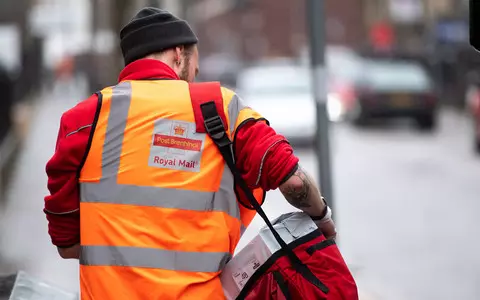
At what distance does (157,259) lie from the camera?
3305mm

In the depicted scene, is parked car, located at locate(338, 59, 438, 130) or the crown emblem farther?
parked car, located at locate(338, 59, 438, 130)

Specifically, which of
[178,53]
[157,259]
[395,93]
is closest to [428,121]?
[395,93]

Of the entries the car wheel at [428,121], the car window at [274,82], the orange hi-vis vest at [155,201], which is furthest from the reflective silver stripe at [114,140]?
the car wheel at [428,121]

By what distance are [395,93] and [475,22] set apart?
83.9 feet

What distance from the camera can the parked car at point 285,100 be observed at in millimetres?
24094

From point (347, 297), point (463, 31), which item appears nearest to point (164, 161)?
point (347, 297)

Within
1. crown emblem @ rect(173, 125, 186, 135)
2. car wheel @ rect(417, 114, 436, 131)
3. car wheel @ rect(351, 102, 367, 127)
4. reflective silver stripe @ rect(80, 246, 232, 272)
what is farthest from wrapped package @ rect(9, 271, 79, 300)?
car wheel @ rect(351, 102, 367, 127)

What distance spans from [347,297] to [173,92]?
80 cm

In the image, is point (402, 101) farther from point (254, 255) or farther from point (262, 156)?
point (262, 156)

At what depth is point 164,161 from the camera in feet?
11.1

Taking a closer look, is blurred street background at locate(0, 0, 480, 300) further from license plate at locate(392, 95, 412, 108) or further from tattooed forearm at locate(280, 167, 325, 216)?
tattooed forearm at locate(280, 167, 325, 216)

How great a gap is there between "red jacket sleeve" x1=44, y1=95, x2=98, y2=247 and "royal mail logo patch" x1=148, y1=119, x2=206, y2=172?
0.21 meters

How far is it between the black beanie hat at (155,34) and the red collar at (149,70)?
3cm

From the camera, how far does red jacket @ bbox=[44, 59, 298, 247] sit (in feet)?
10.9
